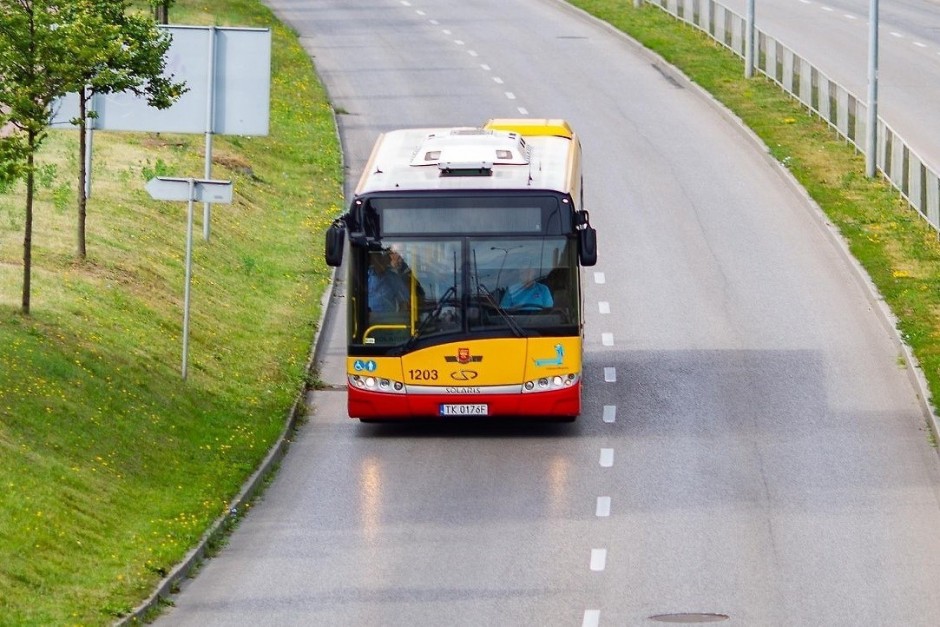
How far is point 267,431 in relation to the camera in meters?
22.7

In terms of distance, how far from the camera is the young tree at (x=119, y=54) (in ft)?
74.6

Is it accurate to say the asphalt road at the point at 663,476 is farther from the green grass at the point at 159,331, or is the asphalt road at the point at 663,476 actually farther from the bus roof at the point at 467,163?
the bus roof at the point at 467,163

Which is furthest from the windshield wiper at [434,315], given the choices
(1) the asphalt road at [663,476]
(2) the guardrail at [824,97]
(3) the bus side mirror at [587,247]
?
(2) the guardrail at [824,97]

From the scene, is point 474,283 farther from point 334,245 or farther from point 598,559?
point 598,559

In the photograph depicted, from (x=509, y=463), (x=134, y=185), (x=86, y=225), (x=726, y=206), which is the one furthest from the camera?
(x=726, y=206)

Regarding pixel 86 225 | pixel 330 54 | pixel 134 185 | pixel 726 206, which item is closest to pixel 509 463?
pixel 86 225


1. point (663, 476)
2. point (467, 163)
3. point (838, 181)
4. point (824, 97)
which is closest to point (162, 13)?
point (824, 97)

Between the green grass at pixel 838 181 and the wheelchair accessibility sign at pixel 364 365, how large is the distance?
753 centimetres

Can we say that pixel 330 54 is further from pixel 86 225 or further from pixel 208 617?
pixel 208 617

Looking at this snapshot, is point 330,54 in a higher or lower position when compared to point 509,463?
higher

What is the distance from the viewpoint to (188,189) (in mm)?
23422

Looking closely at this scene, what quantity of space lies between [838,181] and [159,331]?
1821 cm

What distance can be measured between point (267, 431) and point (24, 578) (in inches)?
284

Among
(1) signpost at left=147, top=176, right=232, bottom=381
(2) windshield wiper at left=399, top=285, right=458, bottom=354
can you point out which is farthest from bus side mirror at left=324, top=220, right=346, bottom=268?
(1) signpost at left=147, top=176, right=232, bottom=381
